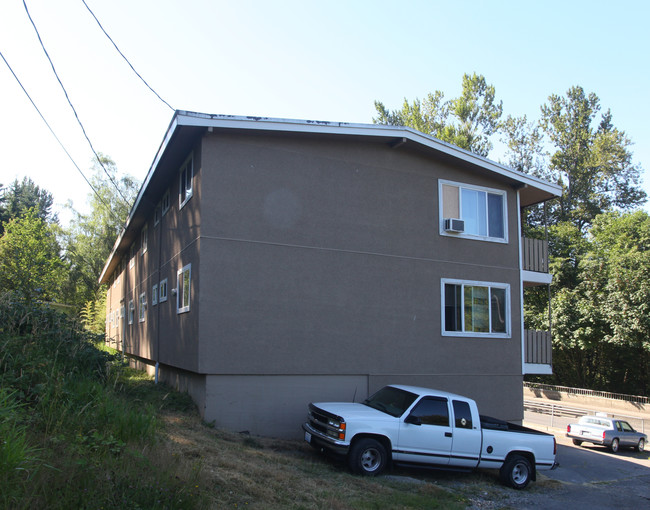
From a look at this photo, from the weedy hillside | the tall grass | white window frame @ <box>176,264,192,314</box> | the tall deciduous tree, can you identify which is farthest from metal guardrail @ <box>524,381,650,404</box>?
the tall grass

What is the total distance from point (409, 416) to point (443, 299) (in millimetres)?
4752

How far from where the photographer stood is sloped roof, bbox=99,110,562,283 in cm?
1208

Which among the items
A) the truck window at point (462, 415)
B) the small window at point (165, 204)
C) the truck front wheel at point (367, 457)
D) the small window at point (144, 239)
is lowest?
the truck front wheel at point (367, 457)

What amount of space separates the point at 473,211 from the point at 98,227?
37.0 m

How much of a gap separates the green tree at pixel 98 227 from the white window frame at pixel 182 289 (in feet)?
106

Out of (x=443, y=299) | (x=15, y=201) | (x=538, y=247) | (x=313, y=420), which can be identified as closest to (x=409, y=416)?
(x=313, y=420)

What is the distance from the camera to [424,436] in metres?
10.5

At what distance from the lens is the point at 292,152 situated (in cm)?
1316

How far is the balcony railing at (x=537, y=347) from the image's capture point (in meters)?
16.1

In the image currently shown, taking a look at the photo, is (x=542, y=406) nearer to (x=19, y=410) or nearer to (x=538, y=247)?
(x=538, y=247)

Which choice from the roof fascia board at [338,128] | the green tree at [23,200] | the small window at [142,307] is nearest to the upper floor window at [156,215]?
the small window at [142,307]

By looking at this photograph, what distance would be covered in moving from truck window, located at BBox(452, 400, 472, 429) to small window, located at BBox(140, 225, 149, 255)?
43.8ft

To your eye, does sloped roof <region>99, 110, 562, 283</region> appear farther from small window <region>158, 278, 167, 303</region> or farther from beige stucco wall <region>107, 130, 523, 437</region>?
small window <region>158, 278, 167, 303</region>

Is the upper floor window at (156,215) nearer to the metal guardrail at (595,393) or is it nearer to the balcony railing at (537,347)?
the balcony railing at (537,347)
